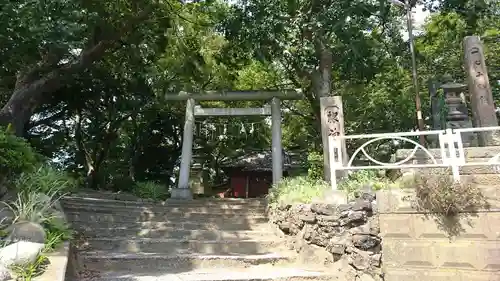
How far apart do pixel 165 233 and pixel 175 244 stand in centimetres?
72

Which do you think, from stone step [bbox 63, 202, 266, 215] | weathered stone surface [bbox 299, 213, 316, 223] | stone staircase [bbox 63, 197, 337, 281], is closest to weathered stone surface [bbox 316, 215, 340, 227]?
weathered stone surface [bbox 299, 213, 316, 223]

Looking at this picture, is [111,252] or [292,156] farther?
[292,156]

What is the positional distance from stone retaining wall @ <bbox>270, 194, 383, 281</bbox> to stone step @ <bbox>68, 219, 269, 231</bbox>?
69.7 inches

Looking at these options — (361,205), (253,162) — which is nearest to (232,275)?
(361,205)

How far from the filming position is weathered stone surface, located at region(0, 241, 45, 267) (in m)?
3.63

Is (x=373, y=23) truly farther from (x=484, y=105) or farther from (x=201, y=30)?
(x=201, y=30)

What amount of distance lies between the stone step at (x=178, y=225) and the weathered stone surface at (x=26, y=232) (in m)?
3.01

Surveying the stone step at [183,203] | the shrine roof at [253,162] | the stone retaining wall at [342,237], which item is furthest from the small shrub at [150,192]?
the shrine roof at [253,162]

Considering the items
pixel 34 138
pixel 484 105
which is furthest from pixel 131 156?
pixel 484 105

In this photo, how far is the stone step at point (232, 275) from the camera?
485cm

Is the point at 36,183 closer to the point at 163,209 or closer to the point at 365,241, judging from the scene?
the point at 163,209

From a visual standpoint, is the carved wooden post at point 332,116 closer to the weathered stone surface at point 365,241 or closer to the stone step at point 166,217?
the stone step at point 166,217

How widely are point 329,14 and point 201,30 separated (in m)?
4.35

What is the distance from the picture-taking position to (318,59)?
9898 millimetres
